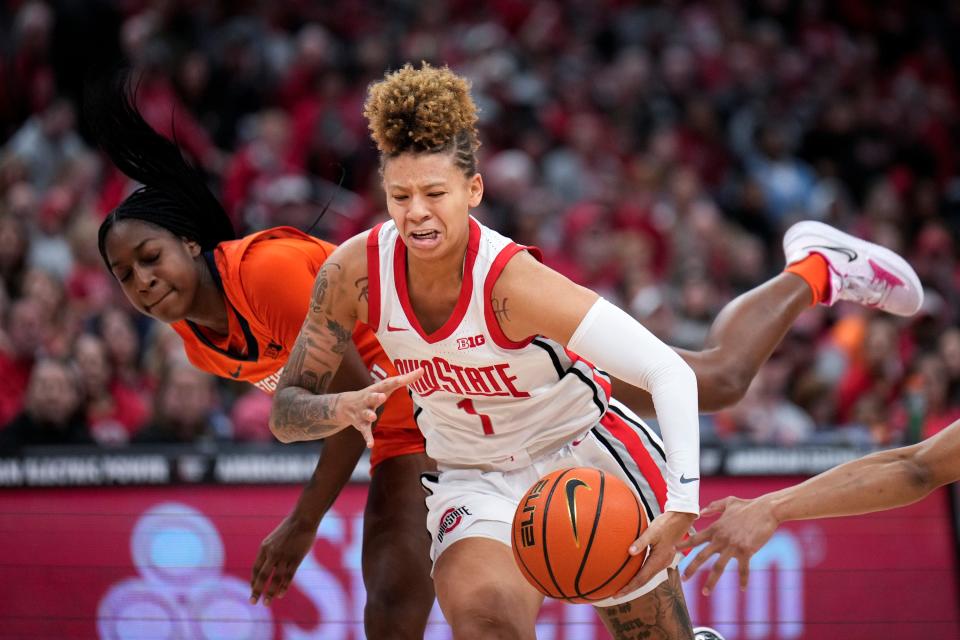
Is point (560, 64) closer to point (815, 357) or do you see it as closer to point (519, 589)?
point (815, 357)

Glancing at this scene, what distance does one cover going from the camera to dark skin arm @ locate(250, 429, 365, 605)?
4.36 m

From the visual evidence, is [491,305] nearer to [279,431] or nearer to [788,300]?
[279,431]

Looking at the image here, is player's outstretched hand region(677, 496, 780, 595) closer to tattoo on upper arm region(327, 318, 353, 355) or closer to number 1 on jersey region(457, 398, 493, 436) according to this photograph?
number 1 on jersey region(457, 398, 493, 436)

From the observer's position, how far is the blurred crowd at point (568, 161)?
791 cm

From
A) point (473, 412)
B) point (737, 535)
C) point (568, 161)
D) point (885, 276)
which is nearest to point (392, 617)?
point (473, 412)

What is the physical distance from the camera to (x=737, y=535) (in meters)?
3.62

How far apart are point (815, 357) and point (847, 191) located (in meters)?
3.44

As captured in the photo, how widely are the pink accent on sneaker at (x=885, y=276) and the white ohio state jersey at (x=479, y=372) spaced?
75.5 inches

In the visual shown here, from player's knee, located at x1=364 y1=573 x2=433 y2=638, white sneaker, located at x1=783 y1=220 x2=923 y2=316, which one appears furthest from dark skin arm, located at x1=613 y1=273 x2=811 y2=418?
player's knee, located at x1=364 y1=573 x2=433 y2=638

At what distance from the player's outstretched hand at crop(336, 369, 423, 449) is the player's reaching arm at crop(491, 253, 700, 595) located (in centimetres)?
44

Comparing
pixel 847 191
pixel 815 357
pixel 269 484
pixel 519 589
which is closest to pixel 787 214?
pixel 847 191

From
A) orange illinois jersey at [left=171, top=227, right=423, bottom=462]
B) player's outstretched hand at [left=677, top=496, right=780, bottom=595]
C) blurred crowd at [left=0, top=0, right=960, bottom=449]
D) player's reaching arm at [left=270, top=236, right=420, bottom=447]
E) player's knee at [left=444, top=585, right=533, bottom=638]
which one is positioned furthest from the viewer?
blurred crowd at [left=0, top=0, right=960, bottom=449]

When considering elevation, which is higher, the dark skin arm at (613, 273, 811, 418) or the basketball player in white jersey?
the dark skin arm at (613, 273, 811, 418)

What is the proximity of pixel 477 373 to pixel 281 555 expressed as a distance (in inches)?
46.5
